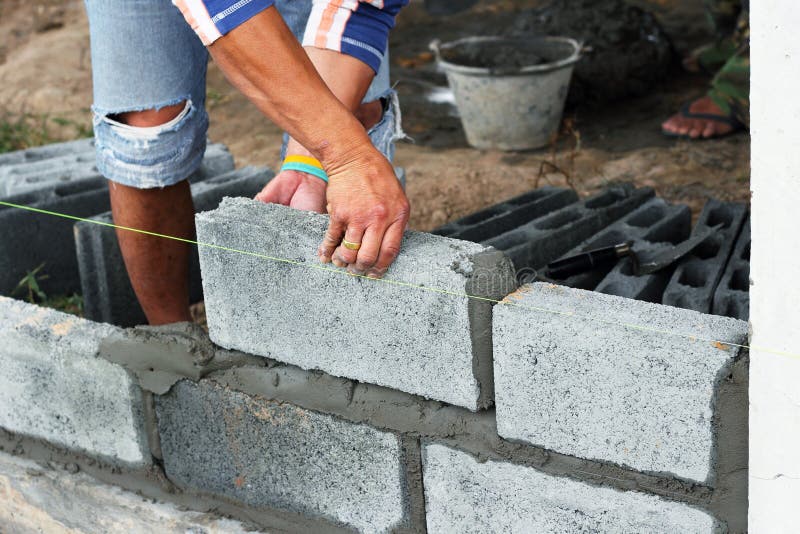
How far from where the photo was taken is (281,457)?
2.33 m

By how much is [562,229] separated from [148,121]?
1.21 metres

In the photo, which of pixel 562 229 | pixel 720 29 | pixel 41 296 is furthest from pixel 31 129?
pixel 720 29

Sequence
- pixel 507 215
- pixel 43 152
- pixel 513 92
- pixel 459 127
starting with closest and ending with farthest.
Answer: pixel 507 215 < pixel 43 152 < pixel 513 92 < pixel 459 127

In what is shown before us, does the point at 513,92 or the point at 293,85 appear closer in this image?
the point at 293,85

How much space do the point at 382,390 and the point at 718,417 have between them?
0.69 metres

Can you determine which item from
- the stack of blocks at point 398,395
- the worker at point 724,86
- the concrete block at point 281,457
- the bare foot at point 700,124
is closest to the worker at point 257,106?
the stack of blocks at point 398,395

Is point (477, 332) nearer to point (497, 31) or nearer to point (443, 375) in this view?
point (443, 375)

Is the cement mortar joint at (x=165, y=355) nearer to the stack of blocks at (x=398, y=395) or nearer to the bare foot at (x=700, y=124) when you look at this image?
the stack of blocks at (x=398, y=395)

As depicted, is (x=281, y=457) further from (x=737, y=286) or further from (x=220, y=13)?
(x=737, y=286)

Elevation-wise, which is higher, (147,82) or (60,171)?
(147,82)

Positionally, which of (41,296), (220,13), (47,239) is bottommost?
(41,296)

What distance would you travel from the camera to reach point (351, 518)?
2.30 m

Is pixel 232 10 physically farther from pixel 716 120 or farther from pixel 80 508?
pixel 716 120
